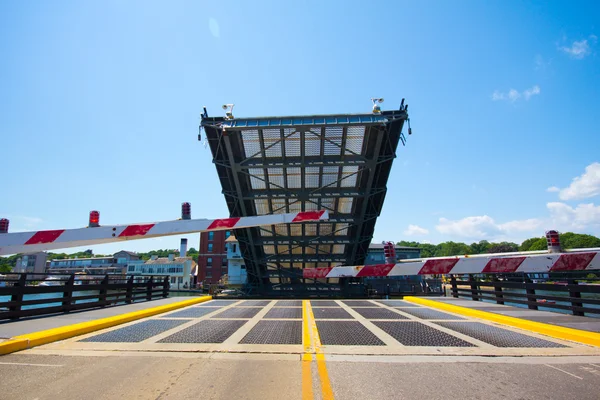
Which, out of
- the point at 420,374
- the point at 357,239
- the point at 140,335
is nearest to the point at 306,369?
the point at 420,374

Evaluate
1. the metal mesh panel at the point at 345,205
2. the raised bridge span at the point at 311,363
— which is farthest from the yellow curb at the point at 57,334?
the metal mesh panel at the point at 345,205

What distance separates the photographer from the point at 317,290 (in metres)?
21.6

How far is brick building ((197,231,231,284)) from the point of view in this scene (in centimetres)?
6612

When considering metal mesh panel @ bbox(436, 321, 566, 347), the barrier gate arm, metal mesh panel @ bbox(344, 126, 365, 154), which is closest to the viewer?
metal mesh panel @ bbox(436, 321, 566, 347)

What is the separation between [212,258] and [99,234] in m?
62.6

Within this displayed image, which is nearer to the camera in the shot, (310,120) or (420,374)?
(420,374)

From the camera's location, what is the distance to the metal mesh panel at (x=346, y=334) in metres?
5.06

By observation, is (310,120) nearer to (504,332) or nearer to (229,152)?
(229,152)

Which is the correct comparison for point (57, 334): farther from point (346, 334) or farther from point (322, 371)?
point (346, 334)

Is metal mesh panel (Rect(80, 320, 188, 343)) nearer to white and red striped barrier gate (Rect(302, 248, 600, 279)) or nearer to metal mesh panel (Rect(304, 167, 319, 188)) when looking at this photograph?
white and red striped barrier gate (Rect(302, 248, 600, 279))

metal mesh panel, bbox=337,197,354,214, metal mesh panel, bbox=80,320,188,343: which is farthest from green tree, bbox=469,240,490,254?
metal mesh panel, bbox=80,320,188,343

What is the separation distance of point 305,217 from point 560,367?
682 cm

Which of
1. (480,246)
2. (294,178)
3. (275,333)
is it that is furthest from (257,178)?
(480,246)

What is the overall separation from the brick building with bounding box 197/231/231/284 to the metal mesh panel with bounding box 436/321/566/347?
208ft
